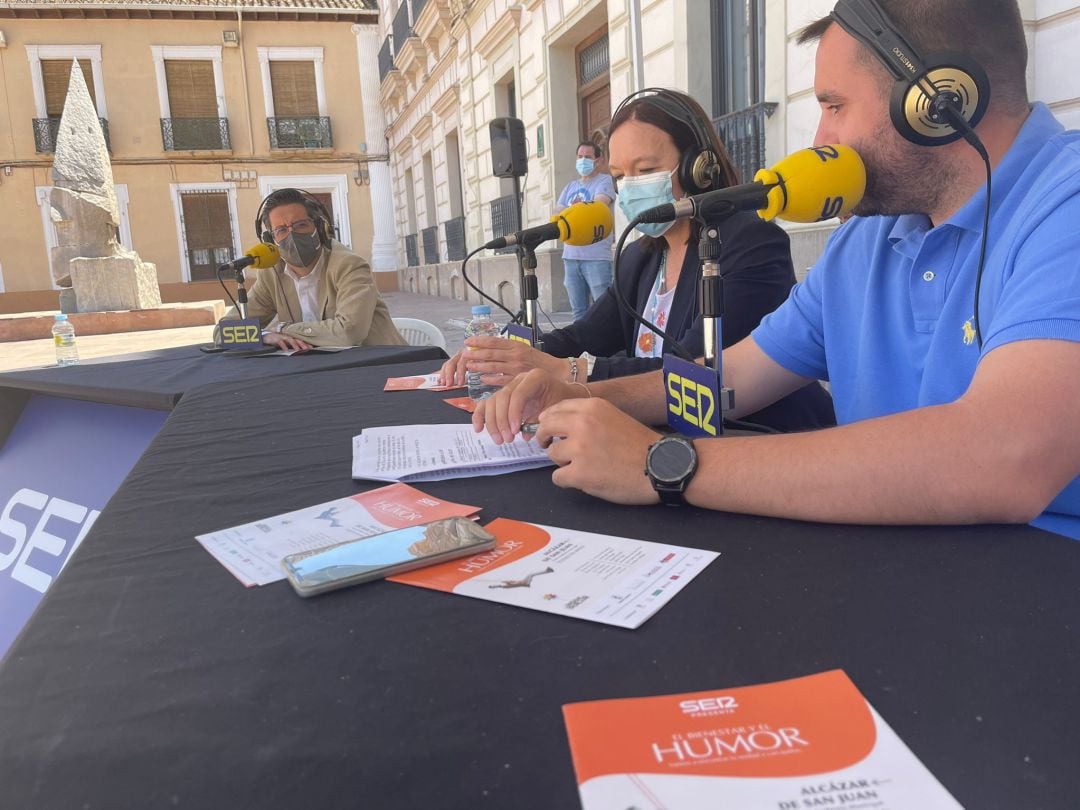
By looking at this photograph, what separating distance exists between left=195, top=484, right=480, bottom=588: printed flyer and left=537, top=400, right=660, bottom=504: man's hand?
132 millimetres

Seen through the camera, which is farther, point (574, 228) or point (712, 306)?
point (574, 228)

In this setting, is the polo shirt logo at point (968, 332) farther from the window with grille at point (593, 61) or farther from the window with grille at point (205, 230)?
the window with grille at point (205, 230)

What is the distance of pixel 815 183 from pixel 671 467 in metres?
0.45

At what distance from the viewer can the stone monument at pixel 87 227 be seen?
388 inches

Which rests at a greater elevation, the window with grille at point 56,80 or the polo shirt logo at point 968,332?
the window with grille at point 56,80

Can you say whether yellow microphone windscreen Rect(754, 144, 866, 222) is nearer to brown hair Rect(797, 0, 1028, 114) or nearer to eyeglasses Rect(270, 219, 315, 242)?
brown hair Rect(797, 0, 1028, 114)

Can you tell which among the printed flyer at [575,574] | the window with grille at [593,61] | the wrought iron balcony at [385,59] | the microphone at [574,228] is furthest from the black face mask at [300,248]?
the wrought iron balcony at [385,59]

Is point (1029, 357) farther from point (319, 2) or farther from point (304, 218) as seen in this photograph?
point (319, 2)

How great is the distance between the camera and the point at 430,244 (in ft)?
49.2

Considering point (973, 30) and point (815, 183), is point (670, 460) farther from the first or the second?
point (973, 30)

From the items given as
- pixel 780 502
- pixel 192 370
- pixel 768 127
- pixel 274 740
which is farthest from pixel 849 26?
pixel 768 127

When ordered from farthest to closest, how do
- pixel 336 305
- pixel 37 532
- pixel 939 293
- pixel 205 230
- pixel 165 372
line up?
pixel 205 230
pixel 336 305
pixel 165 372
pixel 37 532
pixel 939 293

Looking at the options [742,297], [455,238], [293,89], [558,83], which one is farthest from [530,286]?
[293,89]

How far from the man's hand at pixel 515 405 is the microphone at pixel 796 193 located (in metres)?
0.29
